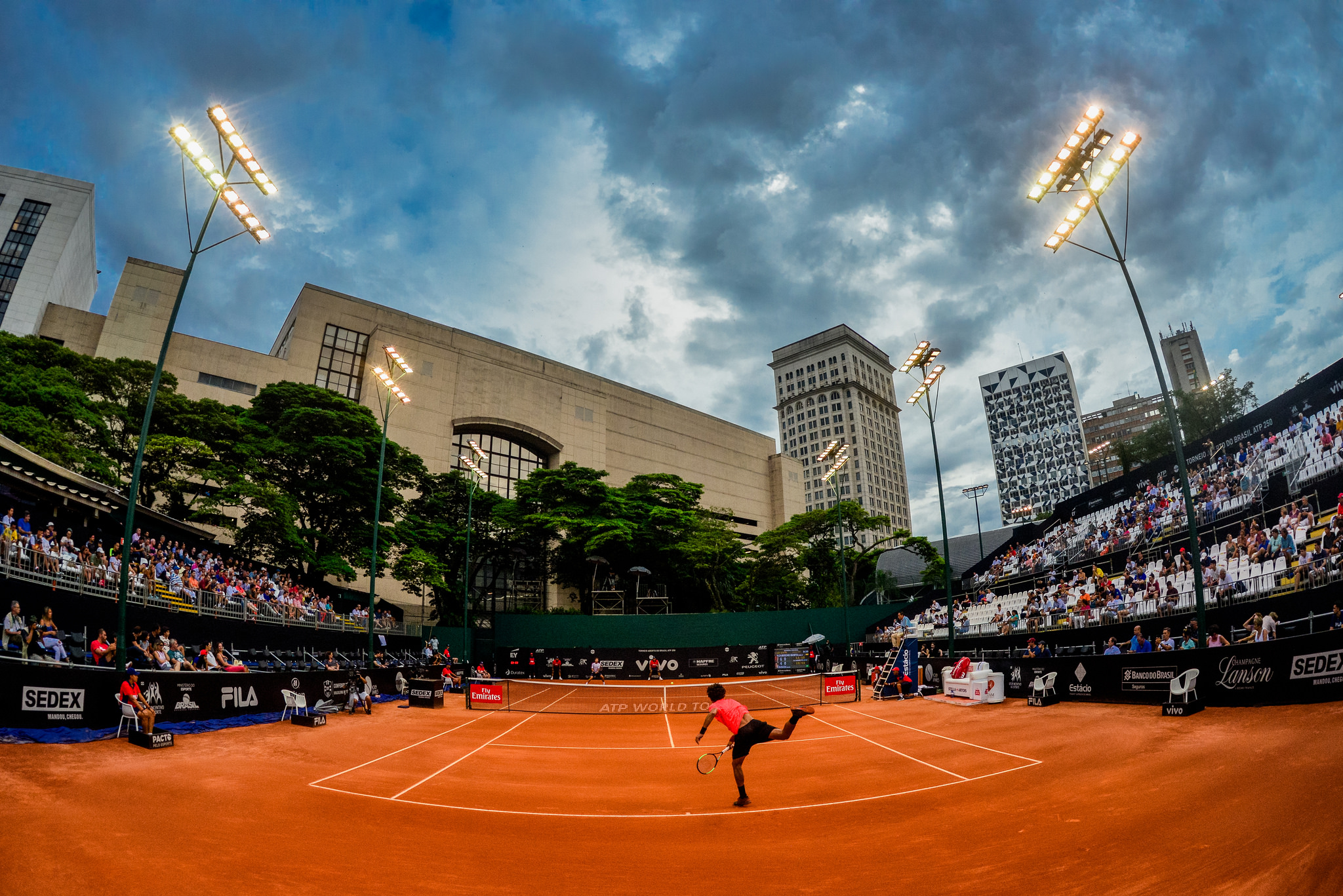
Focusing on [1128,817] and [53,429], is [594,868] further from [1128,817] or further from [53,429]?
[53,429]

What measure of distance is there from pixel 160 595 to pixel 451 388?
39029 millimetres

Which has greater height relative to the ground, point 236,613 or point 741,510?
point 741,510

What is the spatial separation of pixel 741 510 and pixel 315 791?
7588 centimetres

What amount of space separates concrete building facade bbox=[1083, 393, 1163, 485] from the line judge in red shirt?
536 ft

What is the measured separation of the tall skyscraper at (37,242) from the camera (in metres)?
64.4

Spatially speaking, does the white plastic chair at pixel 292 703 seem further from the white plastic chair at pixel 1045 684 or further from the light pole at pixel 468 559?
the white plastic chair at pixel 1045 684

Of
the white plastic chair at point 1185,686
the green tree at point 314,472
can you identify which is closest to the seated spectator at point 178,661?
the green tree at point 314,472

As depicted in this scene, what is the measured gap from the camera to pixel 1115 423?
504 feet

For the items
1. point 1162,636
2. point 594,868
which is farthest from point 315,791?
point 1162,636

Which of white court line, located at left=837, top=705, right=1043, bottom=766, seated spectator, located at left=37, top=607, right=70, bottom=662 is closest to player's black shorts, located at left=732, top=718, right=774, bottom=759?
white court line, located at left=837, top=705, right=1043, bottom=766

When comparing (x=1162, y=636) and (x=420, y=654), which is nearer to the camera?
(x=1162, y=636)

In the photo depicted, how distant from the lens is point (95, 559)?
20.7 m

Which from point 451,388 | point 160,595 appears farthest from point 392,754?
point 451,388

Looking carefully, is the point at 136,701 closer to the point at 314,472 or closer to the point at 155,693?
the point at 155,693
